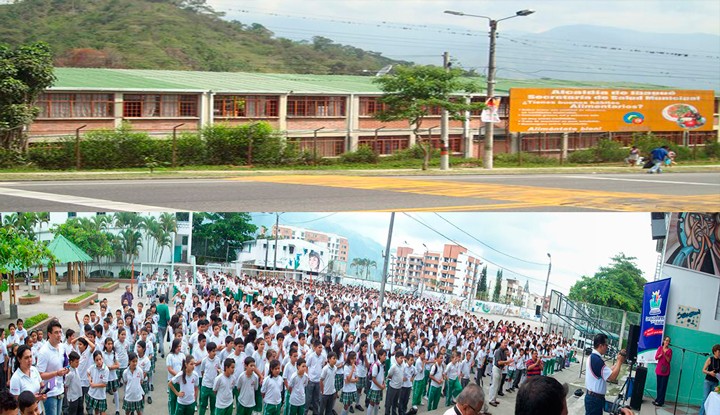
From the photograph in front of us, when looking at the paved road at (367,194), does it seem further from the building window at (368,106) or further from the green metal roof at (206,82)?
Answer: the building window at (368,106)

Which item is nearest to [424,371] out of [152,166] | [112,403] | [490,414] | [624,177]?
[490,414]

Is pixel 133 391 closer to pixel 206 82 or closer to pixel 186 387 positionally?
pixel 186 387

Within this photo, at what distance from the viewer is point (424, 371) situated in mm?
8445

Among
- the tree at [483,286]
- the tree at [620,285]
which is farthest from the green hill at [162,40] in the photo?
the tree at [620,285]

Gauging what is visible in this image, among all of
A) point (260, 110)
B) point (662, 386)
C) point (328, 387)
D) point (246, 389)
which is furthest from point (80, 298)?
point (260, 110)

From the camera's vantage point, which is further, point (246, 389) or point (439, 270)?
point (439, 270)

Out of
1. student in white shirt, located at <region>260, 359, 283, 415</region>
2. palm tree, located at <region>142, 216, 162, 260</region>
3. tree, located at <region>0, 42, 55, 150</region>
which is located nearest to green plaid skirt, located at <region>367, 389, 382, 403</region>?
student in white shirt, located at <region>260, 359, 283, 415</region>

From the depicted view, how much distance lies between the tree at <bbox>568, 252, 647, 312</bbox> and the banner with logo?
0.28ft

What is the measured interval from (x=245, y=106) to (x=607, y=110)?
15.6m

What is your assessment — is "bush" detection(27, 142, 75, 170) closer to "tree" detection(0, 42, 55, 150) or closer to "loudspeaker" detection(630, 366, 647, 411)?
"tree" detection(0, 42, 55, 150)

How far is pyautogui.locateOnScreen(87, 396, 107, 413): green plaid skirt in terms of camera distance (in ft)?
23.6

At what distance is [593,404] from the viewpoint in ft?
24.5

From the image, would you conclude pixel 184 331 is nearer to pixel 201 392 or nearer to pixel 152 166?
pixel 201 392

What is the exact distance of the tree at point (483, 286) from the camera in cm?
885
